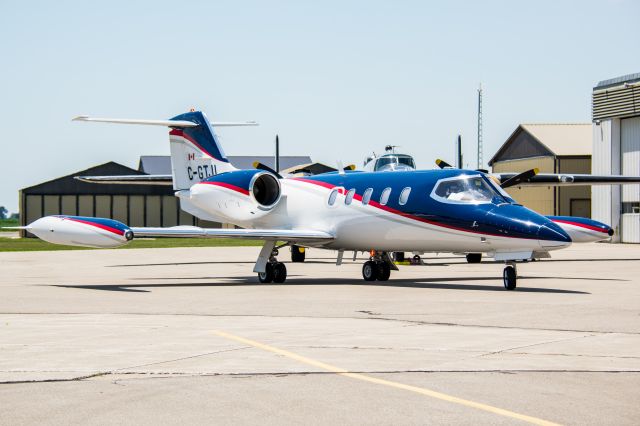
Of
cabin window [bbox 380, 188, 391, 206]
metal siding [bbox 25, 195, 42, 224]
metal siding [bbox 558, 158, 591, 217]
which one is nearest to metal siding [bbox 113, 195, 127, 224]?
metal siding [bbox 25, 195, 42, 224]

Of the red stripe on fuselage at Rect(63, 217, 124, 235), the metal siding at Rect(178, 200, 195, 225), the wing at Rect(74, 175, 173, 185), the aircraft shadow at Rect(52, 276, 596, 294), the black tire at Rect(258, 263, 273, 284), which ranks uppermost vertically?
the wing at Rect(74, 175, 173, 185)

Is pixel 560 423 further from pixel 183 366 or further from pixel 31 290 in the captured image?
pixel 31 290

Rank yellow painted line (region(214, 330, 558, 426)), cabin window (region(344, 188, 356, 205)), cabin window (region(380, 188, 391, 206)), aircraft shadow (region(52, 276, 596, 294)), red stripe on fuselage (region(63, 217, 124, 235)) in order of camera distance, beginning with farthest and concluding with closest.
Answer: cabin window (region(344, 188, 356, 205)) < cabin window (region(380, 188, 391, 206)) < red stripe on fuselage (region(63, 217, 124, 235)) < aircraft shadow (region(52, 276, 596, 294)) < yellow painted line (region(214, 330, 558, 426))

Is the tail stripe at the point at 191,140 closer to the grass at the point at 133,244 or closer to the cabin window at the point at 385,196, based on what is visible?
the cabin window at the point at 385,196

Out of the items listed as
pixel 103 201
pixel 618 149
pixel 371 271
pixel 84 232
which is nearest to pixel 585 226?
pixel 371 271

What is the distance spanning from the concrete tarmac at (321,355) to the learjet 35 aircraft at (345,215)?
129 cm

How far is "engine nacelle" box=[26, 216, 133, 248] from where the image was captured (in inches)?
865

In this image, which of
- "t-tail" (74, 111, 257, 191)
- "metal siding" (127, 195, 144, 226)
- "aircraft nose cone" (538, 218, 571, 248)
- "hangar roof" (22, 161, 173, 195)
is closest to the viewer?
"aircraft nose cone" (538, 218, 571, 248)

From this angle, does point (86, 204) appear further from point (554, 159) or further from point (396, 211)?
point (396, 211)

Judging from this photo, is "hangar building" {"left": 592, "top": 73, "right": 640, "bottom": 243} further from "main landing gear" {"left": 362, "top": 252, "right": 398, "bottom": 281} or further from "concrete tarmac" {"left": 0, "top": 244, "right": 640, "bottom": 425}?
"concrete tarmac" {"left": 0, "top": 244, "right": 640, "bottom": 425}

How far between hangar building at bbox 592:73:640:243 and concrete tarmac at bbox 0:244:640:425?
3916 centimetres

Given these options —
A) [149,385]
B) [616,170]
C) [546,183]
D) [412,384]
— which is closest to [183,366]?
[149,385]

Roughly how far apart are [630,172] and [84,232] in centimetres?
4526

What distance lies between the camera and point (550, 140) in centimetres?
7294
